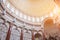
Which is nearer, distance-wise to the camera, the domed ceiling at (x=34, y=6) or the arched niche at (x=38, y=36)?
the arched niche at (x=38, y=36)

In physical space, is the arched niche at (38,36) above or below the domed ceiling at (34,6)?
below

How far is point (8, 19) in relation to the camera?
1695 centimetres

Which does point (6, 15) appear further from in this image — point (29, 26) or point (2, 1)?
point (29, 26)

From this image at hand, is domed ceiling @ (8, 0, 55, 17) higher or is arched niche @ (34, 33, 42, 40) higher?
domed ceiling @ (8, 0, 55, 17)

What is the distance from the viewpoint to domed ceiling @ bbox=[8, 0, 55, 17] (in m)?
20.1

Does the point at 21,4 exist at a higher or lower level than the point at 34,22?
higher

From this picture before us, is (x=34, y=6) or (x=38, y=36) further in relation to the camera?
(x=34, y=6)

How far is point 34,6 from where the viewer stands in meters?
21.3

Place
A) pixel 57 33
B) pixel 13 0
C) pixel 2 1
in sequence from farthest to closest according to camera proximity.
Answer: pixel 13 0
pixel 2 1
pixel 57 33

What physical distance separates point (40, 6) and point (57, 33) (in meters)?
9.38

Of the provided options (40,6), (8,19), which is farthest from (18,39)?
(40,6)

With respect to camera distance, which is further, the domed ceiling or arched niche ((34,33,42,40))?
the domed ceiling

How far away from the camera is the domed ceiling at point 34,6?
65.8ft

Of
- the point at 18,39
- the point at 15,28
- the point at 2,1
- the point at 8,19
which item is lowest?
the point at 18,39
